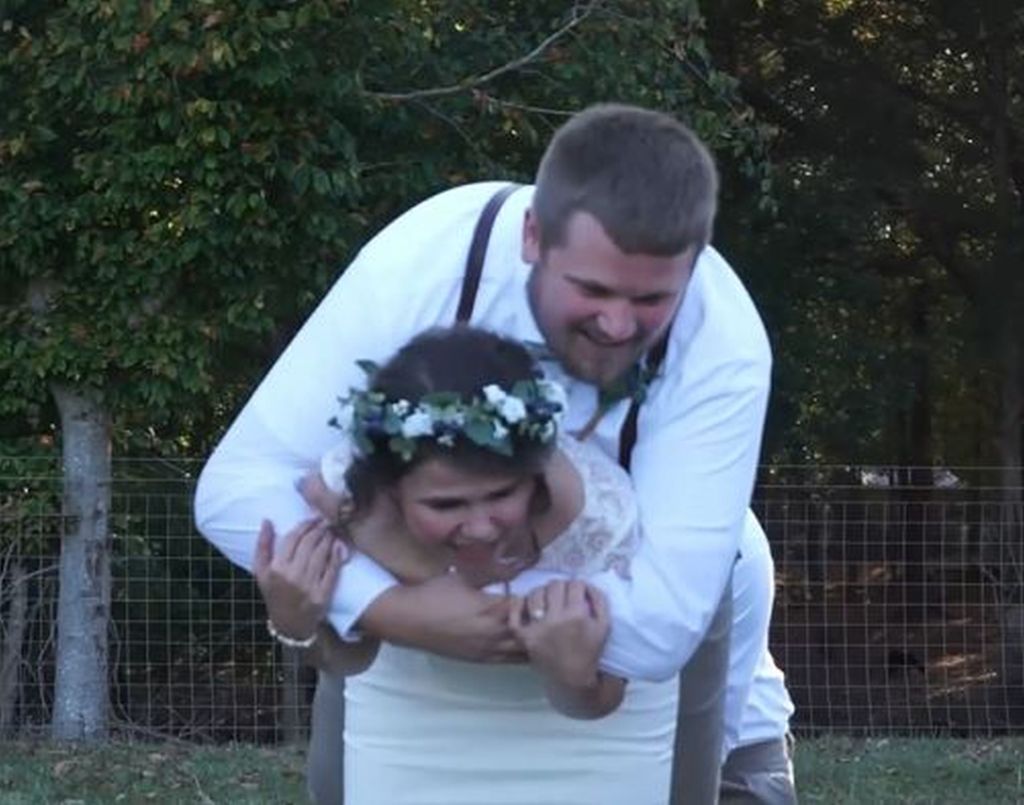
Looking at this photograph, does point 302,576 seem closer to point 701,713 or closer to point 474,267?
point 474,267

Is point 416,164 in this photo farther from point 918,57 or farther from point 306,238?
point 918,57

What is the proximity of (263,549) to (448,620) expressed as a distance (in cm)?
28

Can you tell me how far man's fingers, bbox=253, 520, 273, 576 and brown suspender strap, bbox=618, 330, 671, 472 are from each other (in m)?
0.51

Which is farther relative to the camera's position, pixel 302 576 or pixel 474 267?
pixel 474 267

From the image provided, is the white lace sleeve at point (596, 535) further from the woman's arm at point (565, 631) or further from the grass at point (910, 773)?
the grass at point (910, 773)

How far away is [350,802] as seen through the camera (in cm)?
351

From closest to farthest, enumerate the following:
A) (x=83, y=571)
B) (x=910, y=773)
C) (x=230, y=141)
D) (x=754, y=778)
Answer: (x=754, y=778)
(x=910, y=773)
(x=230, y=141)
(x=83, y=571)

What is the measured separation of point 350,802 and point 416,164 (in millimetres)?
8745

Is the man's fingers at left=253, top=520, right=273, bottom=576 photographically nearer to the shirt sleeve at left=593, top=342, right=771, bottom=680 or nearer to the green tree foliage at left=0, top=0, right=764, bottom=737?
the shirt sleeve at left=593, top=342, right=771, bottom=680

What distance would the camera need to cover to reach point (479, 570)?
3.24m

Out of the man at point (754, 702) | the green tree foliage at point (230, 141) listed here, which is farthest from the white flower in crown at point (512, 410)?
the green tree foliage at point (230, 141)

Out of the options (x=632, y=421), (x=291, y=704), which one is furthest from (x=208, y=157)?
(x=632, y=421)

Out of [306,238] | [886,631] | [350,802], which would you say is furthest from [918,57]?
[350,802]

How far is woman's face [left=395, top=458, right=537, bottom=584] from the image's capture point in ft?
10.3
